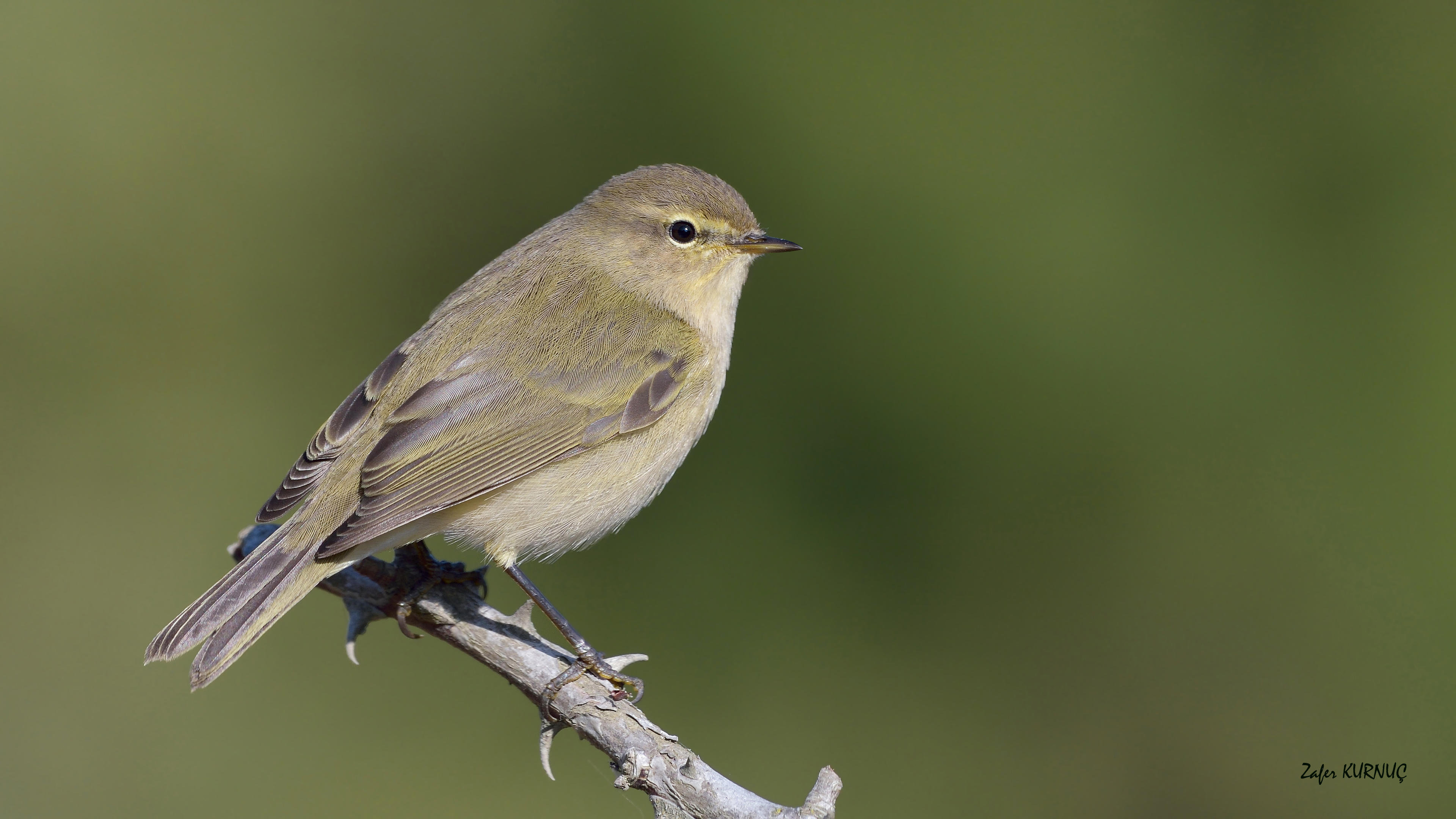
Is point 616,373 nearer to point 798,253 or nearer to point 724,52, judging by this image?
point 798,253

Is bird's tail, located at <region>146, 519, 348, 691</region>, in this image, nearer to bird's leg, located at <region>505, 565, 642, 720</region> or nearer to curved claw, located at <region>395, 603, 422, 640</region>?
curved claw, located at <region>395, 603, 422, 640</region>

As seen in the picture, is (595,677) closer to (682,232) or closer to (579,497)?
(579,497)

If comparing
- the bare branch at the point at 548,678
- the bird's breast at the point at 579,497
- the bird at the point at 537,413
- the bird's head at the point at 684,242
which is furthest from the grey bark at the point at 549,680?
the bird's head at the point at 684,242

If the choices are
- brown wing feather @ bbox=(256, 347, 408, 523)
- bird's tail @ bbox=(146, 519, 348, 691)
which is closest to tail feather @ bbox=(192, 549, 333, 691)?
bird's tail @ bbox=(146, 519, 348, 691)

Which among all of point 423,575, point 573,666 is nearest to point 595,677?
point 573,666

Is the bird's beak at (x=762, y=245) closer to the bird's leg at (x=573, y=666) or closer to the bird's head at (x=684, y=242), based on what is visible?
the bird's head at (x=684, y=242)

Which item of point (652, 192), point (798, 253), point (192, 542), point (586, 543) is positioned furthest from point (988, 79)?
point (192, 542)
